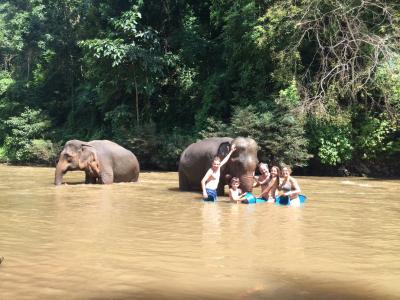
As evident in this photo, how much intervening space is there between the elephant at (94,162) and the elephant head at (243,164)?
4.61m

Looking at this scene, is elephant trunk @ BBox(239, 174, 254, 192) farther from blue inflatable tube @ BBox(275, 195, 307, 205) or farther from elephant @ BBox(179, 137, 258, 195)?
blue inflatable tube @ BBox(275, 195, 307, 205)

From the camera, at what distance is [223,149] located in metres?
12.1

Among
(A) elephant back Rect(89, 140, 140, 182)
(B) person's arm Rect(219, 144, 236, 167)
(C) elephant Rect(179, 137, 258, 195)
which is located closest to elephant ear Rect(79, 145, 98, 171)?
(A) elephant back Rect(89, 140, 140, 182)

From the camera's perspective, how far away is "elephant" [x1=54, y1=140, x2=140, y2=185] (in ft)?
49.0

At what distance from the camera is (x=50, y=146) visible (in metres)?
28.3

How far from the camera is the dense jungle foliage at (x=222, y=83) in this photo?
18922mm

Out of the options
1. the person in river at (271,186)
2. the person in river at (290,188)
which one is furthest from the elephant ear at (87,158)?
the person in river at (290,188)

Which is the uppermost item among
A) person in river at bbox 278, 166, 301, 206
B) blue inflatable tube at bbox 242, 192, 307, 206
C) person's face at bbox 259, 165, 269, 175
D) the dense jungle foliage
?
the dense jungle foliage

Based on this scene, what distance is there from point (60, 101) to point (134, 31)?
12.0 metres

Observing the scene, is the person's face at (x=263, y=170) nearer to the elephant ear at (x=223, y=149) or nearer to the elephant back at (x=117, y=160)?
the elephant ear at (x=223, y=149)

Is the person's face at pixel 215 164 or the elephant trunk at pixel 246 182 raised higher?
the person's face at pixel 215 164

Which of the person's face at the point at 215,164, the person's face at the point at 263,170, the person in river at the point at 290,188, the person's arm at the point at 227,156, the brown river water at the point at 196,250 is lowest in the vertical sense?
the brown river water at the point at 196,250

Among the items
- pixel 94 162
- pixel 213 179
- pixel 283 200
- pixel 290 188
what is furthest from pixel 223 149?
pixel 94 162

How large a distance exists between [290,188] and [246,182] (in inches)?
35.8
